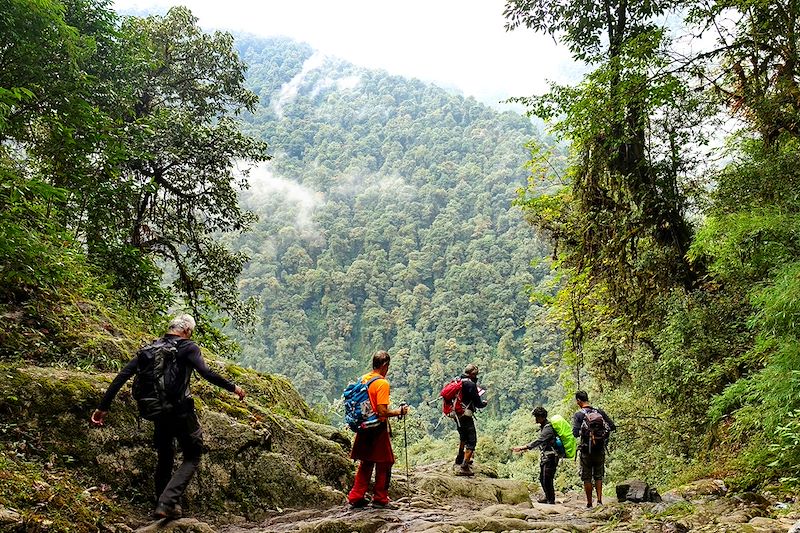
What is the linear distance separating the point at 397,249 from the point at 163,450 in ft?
338

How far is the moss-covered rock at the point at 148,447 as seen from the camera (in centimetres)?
531

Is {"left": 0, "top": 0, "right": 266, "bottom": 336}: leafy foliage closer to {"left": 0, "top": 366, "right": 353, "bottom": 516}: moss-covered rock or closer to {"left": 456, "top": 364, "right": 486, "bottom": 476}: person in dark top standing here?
{"left": 0, "top": 366, "right": 353, "bottom": 516}: moss-covered rock

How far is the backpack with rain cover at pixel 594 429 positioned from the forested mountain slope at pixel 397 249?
4923cm

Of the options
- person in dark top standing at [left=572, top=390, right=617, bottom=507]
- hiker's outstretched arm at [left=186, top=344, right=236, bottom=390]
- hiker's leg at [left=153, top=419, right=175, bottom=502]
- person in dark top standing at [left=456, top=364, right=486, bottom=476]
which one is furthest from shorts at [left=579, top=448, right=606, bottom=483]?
hiker's leg at [left=153, top=419, right=175, bottom=502]

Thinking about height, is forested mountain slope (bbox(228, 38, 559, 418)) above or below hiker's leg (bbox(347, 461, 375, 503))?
above

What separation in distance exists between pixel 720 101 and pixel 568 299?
22.5ft

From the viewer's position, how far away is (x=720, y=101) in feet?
36.1

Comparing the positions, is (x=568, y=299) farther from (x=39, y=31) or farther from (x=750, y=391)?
(x=39, y=31)

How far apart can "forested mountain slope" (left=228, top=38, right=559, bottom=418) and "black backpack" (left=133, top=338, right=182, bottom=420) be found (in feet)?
177

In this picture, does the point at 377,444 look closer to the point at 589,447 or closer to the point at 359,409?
the point at 359,409

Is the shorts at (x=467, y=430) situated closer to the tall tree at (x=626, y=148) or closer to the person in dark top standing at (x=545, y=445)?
the person in dark top standing at (x=545, y=445)

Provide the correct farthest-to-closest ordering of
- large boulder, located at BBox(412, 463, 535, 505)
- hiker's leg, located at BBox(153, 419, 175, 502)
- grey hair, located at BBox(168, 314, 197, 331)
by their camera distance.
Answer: large boulder, located at BBox(412, 463, 535, 505) → grey hair, located at BBox(168, 314, 197, 331) → hiker's leg, located at BBox(153, 419, 175, 502)

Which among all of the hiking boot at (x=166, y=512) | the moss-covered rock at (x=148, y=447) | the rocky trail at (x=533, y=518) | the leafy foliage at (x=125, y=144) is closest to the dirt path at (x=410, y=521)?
the rocky trail at (x=533, y=518)

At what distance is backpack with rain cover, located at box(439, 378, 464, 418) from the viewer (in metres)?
9.55
